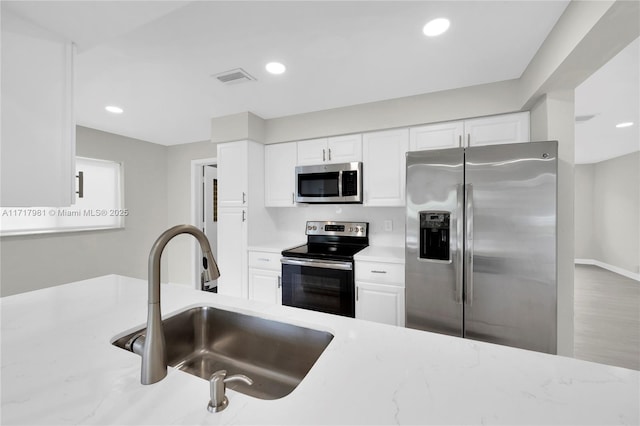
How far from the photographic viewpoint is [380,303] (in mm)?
2336

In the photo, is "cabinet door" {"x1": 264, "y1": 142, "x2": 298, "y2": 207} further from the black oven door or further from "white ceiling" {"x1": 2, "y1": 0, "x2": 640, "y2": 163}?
the black oven door

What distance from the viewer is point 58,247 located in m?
3.13

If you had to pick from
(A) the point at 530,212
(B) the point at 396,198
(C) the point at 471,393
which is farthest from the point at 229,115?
(C) the point at 471,393

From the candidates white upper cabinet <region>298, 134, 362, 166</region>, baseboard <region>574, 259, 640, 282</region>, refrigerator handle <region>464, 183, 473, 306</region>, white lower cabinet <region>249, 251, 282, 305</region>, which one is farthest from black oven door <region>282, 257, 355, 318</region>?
baseboard <region>574, 259, 640, 282</region>

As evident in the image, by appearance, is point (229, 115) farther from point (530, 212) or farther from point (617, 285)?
point (617, 285)

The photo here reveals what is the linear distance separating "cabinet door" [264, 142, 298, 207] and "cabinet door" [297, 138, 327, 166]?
8 cm

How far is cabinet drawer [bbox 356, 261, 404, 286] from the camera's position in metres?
2.29

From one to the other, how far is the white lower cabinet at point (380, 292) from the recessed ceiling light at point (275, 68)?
171 cm

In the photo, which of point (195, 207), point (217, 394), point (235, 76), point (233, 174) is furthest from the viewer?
point (195, 207)

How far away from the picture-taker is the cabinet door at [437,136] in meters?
2.42

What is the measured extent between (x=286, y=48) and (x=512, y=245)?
199 cm

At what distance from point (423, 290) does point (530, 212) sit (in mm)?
865

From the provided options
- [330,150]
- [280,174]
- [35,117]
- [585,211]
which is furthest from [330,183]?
[585,211]

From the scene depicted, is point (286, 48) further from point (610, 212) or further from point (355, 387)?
point (610, 212)
